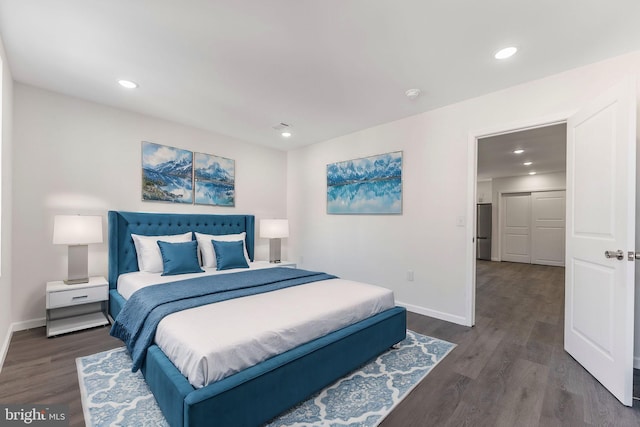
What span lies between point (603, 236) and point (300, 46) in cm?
266

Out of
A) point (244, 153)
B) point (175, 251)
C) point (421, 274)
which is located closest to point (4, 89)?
point (175, 251)

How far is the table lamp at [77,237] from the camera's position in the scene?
2.77 m

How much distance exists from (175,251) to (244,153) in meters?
2.13

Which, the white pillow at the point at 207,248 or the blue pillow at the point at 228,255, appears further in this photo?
the white pillow at the point at 207,248

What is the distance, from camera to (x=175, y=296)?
85.0 inches

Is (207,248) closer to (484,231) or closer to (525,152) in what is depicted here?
(525,152)

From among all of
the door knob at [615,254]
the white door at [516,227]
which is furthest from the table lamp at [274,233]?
the white door at [516,227]

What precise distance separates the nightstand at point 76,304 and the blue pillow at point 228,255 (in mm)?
1144

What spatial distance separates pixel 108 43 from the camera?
2160 mm

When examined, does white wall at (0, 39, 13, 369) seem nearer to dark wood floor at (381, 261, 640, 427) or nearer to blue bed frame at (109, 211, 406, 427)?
blue bed frame at (109, 211, 406, 427)

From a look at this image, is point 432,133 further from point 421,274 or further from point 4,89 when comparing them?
point 4,89

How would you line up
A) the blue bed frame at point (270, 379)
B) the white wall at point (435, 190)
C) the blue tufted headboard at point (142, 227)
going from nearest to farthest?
the blue bed frame at point (270, 379) < the white wall at point (435, 190) < the blue tufted headboard at point (142, 227)

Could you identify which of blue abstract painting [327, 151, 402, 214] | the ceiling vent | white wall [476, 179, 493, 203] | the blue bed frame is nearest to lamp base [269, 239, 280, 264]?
blue abstract painting [327, 151, 402, 214]

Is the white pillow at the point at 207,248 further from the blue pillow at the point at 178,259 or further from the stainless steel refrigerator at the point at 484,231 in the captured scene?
the stainless steel refrigerator at the point at 484,231
